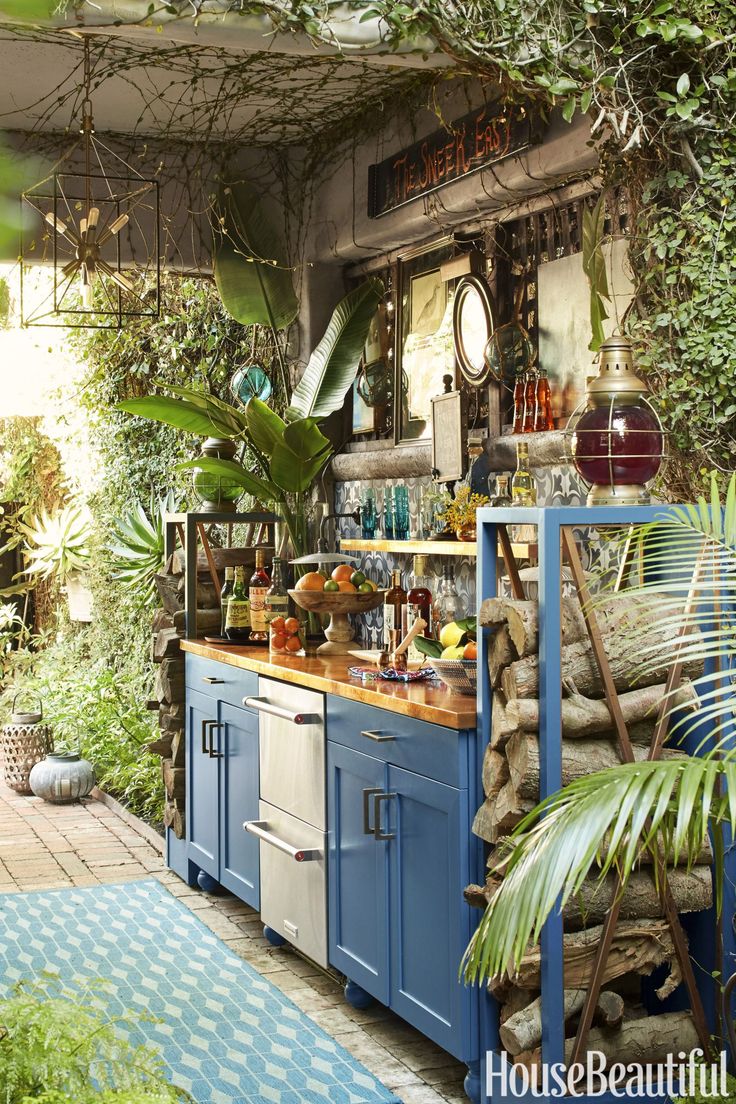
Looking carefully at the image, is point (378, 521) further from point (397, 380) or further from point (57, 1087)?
point (57, 1087)

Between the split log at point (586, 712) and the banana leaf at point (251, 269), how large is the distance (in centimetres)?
343

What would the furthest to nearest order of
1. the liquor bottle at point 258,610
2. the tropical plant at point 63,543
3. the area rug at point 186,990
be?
1. the tropical plant at point 63,543
2. the liquor bottle at point 258,610
3. the area rug at point 186,990

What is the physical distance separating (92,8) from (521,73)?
116 cm

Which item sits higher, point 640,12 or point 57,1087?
point 640,12

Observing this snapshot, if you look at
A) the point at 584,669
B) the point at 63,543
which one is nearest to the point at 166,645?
the point at 584,669

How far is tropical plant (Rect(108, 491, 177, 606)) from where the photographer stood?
7.45 m

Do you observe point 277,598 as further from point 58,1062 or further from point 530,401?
point 58,1062

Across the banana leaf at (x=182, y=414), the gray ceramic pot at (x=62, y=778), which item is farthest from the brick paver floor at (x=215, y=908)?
the banana leaf at (x=182, y=414)

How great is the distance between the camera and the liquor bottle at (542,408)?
439cm

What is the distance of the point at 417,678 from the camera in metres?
4.04

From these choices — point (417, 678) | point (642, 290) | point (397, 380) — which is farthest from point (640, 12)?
point (397, 380)

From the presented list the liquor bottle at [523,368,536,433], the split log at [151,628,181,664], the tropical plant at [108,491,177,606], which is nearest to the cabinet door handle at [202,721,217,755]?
the split log at [151,628,181,664]

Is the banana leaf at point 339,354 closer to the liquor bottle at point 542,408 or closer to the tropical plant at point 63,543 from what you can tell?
the liquor bottle at point 542,408

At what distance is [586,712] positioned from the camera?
3.06 meters
